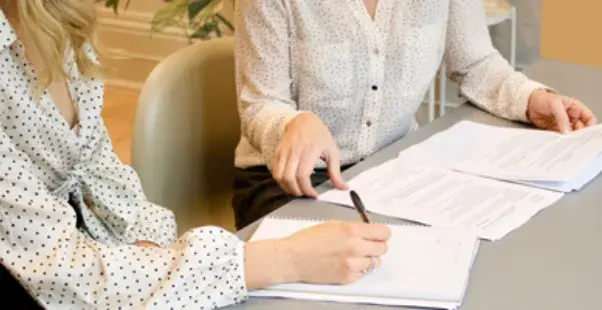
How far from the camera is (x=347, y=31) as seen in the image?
1505 millimetres

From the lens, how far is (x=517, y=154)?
4.42ft

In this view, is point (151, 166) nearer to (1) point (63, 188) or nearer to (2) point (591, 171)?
(1) point (63, 188)

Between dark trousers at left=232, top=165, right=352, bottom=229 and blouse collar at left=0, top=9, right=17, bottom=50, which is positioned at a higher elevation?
blouse collar at left=0, top=9, right=17, bottom=50

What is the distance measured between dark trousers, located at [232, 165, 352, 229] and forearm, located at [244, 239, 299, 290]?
0.47 m

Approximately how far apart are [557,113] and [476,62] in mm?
240

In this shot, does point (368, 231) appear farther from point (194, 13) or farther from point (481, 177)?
point (194, 13)

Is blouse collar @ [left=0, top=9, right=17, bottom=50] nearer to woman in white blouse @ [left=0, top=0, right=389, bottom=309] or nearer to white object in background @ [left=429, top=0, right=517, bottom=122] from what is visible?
woman in white blouse @ [left=0, top=0, right=389, bottom=309]

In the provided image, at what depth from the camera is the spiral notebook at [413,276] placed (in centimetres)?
93

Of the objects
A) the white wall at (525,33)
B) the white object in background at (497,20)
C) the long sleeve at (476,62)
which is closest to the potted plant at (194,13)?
the white object in background at (497,20)

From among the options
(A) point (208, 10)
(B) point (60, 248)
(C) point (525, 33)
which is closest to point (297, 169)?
(B) point (60, 248)

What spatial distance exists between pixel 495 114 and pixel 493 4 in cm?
126

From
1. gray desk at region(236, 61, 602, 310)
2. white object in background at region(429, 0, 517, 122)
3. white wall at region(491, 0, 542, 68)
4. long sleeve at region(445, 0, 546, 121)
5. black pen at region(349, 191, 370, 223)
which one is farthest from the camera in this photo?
white wall at region(491, 0, 542, 68)

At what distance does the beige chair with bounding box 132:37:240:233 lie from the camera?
1.49 meters

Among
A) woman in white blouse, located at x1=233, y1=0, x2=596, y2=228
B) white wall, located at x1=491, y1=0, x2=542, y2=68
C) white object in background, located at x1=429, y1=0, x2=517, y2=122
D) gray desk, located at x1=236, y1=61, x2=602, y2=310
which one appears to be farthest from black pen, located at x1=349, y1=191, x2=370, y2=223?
white wall, located at x1=491, y1=0, x2=542, y2=68
